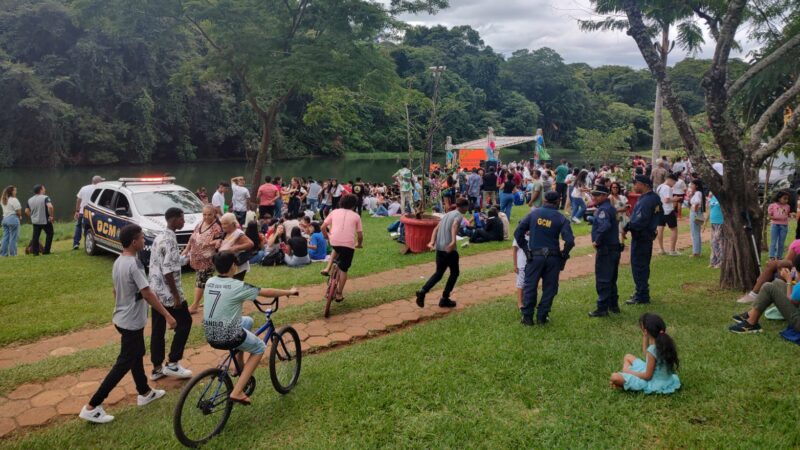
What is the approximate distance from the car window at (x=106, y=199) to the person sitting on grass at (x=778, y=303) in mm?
10935

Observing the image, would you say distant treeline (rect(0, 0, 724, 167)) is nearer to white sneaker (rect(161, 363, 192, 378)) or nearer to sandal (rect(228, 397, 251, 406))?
white sneaker (rect(161, 363, 192, 378))

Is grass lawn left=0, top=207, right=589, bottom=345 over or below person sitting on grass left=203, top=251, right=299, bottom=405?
below

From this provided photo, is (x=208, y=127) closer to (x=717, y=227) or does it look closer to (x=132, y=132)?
(x=132, y=132)

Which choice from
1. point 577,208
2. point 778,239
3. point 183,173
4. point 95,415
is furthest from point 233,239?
point 183,173

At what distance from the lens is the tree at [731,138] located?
6.94 m

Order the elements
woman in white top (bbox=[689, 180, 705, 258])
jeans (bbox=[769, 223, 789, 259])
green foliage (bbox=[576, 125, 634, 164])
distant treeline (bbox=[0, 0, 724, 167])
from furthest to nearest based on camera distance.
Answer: green foliage (bbox=[576, 125, 634, 164]), distant treeline (bbox=[0, 0, 724, 167]), woman in white top (bbox=[689, 180, 705, 258]), jeans (bbox=[769, 223, 789, 259])

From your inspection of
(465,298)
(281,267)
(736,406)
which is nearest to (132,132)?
(281,267)

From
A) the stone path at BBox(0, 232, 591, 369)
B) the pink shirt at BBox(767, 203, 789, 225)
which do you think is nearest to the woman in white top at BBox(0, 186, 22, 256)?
the stone path at BBox(0, 232, 591, 369)

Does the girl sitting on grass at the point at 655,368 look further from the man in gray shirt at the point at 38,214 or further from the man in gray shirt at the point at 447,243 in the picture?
the man in gray shirt at the point at 38,214

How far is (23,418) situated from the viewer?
14.5 ft

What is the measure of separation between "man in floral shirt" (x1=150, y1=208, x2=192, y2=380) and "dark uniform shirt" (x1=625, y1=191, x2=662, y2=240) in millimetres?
5439

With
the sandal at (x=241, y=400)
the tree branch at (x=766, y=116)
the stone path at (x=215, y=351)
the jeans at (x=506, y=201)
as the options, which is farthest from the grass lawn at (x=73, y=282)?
the tree branch at (x=766, y=116)

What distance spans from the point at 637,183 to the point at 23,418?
709cm

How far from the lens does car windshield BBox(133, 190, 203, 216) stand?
33.2 feet
